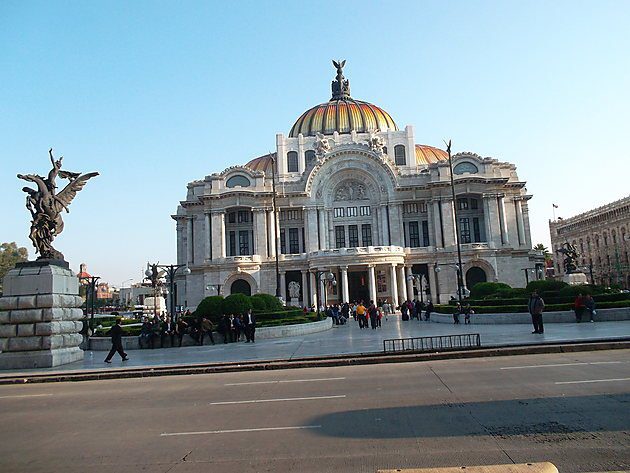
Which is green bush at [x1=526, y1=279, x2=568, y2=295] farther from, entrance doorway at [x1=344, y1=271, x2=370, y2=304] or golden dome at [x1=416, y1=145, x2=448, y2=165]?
golden dome at [x1=416, y1=145, x2=448, y2=165]

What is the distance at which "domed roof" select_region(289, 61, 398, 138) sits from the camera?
263 ft

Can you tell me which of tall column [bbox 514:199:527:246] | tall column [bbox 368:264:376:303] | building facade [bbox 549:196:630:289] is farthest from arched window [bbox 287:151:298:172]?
building facade [bbox 549:196:630:289]

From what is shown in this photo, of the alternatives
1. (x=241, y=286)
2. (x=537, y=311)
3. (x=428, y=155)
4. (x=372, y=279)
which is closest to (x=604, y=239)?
(x=428, y=155)

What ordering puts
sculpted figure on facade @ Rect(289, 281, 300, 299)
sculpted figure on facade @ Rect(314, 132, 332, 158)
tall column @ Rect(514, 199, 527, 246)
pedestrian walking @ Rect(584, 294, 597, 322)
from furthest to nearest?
sculpted figure on facade @ Rect(314, 132, 332, 158)
tall column @ Rect(514, 199, 527, 246)
sculpted figure on facade @ Rect(289, 281, 300, 299)
pedestrian walking @ Rect(584, 294, 597, 322)

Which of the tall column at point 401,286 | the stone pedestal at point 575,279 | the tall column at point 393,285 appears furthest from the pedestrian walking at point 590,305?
the tall column at point 401,286

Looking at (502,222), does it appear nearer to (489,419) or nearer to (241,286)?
(241,286)

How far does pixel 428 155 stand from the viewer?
81.6 metres

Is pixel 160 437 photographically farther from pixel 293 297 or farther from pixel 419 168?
pixel 419 168

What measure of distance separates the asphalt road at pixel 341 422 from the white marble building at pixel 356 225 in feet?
158

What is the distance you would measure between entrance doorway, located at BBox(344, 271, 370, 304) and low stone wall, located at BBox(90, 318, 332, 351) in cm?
3098

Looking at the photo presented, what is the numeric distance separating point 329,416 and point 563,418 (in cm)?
388

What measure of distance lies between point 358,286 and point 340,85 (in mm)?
45507

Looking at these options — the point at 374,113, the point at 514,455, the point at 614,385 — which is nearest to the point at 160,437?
the point at 514,455

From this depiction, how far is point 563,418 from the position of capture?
848cm
